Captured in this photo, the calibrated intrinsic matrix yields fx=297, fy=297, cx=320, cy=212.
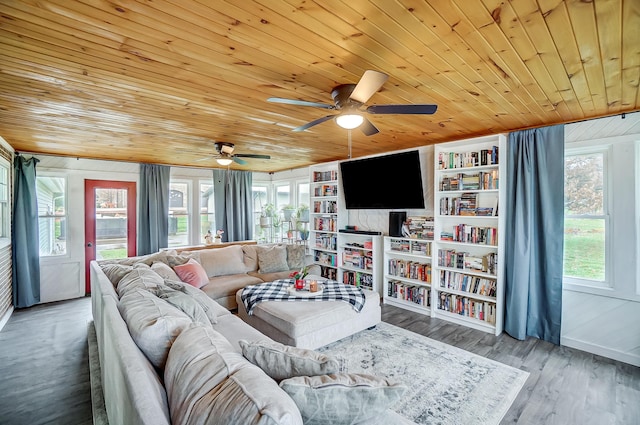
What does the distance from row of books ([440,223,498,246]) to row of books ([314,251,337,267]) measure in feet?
6.88

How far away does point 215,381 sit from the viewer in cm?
108

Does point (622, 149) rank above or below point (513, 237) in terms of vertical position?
above

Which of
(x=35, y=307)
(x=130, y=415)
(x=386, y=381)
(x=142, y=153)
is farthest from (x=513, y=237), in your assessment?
(x=35, y=307)

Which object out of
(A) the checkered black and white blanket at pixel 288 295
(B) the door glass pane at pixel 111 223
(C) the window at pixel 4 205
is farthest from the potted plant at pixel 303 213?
(C) the window at pixel 4 205

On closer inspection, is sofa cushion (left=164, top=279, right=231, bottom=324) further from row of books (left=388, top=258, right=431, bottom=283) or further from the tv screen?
the tv screen

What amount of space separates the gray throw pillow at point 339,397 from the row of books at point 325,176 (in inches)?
175

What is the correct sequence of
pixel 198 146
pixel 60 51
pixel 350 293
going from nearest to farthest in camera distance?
pixel 60 51, pixel 350 293, pixel 198 146

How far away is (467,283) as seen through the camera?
380 cm

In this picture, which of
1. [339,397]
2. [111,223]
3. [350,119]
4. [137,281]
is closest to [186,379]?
[339,397]

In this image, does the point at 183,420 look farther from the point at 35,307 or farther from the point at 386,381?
the point at 35,307

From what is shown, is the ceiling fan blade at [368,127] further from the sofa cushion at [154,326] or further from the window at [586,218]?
the window at [586,218]

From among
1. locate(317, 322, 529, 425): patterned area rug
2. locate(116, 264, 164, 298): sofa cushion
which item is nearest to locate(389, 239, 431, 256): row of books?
locate(317, 322, 529, 425): patterned area rug

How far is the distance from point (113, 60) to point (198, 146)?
253cm

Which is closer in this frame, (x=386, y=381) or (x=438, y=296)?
(x=386, y=381)
